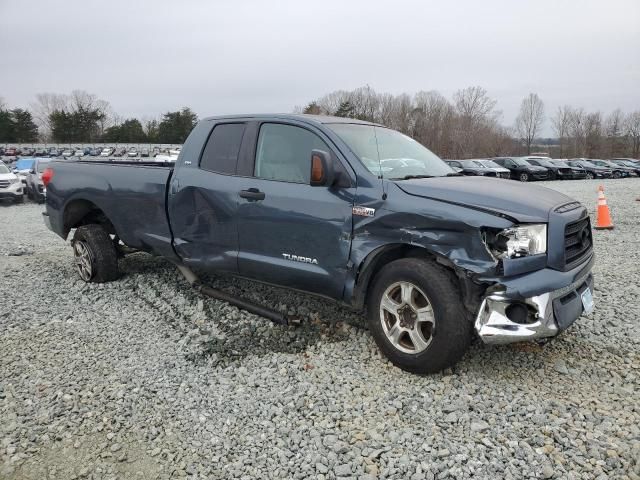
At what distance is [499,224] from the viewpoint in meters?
3.10

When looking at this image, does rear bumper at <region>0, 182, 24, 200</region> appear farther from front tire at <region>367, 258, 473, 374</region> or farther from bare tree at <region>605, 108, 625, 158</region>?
bare tree at <region>605, 108, 625, 158</region>

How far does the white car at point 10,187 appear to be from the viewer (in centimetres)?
1673

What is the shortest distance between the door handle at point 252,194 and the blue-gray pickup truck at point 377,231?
1 cm

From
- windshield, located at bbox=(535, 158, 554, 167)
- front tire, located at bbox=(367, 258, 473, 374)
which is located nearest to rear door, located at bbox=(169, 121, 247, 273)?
front tire, located at bbox=(367, 258, 473, 374)

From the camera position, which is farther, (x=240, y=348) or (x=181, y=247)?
(x=181, y=247)

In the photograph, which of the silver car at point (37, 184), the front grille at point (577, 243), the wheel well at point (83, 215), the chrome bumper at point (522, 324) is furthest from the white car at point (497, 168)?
the chrome bumper at point (522, 324)

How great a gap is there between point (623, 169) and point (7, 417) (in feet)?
120

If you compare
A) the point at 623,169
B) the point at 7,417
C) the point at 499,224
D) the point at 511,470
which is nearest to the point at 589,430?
Result: the point at 511,470

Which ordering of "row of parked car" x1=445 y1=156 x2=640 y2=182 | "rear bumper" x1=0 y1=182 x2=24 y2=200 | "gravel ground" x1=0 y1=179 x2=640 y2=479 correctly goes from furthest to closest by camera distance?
"row of parked car" x1=445 y1=156 x2=640 y2=182, "rear bumper" x1=0 y1=182 x2=24 y2=200, "gravel ground" x1=0 y1=179 x2=640 y2=479

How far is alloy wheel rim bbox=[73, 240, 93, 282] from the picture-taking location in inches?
229

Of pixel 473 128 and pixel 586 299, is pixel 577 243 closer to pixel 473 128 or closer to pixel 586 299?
pixel 586 299

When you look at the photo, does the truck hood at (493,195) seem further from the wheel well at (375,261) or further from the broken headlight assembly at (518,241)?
the wheel well at (375,261)

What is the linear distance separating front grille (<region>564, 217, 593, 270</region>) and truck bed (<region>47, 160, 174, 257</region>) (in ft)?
11.8

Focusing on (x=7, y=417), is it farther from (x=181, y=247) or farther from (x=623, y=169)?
(x=623, y=169)
